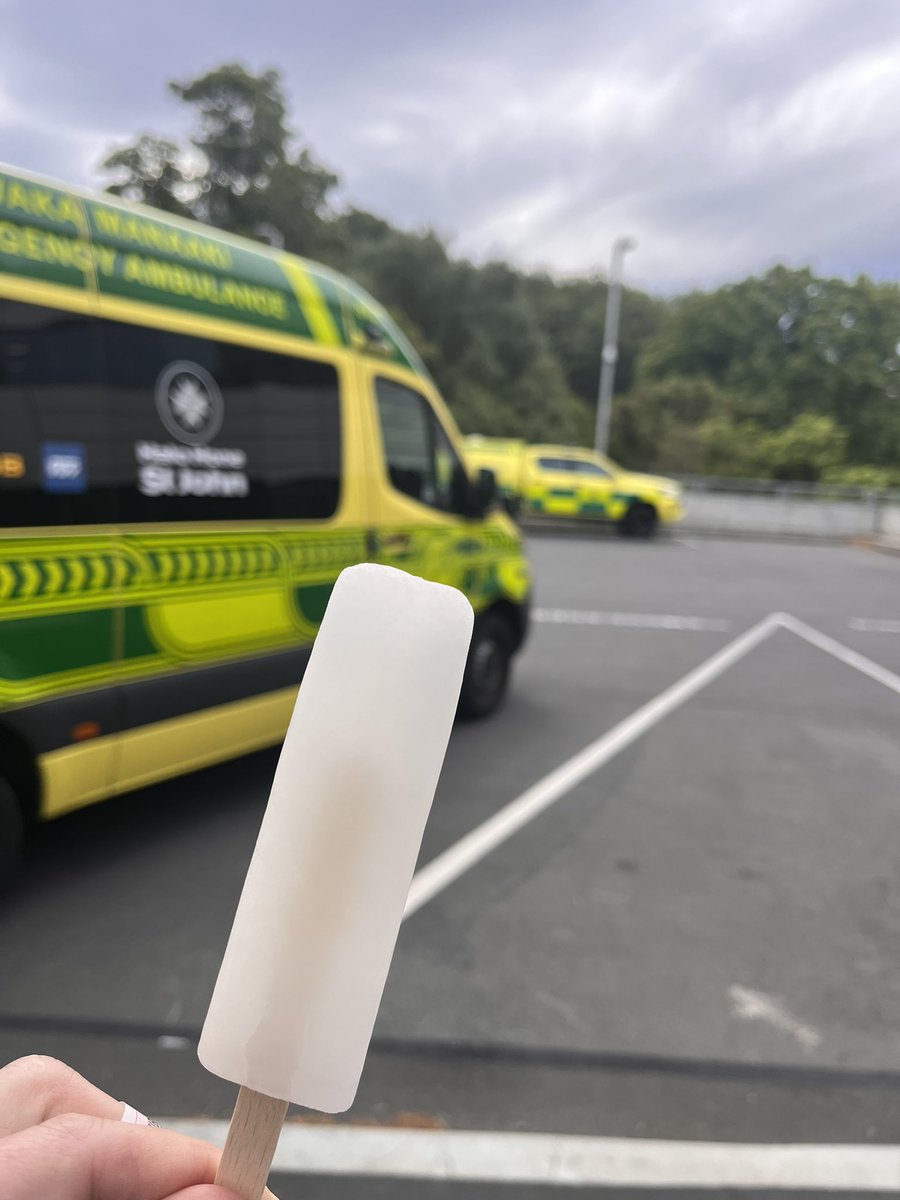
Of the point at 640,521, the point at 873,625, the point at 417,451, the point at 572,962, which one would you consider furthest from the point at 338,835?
the point at 640,521

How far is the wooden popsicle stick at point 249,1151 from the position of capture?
854 mm

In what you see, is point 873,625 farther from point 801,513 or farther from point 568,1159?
point 801,513

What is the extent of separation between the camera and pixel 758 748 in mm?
5516

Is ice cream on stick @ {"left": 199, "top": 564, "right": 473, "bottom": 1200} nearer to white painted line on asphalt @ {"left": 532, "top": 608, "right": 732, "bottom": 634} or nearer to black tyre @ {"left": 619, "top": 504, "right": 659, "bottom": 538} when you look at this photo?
white painted line on asphalt @ {"left": 532, "top": 608, "right": 732, "bottom": 634}

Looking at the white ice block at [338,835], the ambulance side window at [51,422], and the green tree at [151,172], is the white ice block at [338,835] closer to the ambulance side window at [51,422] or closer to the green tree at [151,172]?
the ambulance side window at [51,422]

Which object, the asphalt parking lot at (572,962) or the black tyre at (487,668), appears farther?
the black tyre at (487,668)

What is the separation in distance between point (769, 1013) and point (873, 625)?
28.5 feet

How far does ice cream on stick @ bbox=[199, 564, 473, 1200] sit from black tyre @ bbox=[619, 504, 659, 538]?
19597 millimetres

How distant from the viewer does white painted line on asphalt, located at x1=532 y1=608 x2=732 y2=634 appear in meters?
9.39

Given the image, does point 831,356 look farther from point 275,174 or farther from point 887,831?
point 887,831

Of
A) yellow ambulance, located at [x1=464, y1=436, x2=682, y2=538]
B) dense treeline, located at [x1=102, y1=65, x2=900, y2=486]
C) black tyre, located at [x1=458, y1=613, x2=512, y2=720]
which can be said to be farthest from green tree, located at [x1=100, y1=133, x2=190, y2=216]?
black tyre, located at [x1=458, y1=613, x2=512, y2=720]

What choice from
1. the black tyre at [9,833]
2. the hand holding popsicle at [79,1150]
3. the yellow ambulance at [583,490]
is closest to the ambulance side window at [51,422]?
the black tyre at [9,833]

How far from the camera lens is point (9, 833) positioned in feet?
9.86

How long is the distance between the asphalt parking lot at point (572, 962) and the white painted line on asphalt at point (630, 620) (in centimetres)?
354
